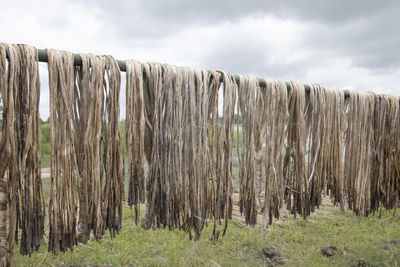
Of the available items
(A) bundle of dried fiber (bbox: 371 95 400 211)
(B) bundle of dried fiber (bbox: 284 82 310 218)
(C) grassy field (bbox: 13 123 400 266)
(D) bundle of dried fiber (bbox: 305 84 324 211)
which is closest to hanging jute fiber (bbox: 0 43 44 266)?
(C) grassy field (bbox: 13 123 400 266)

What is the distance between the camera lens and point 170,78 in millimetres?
1885

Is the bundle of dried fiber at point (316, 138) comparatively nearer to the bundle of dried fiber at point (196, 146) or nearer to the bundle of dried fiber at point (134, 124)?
the bundle of dried fiber at point (196, 146)

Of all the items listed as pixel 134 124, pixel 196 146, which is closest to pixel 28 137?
pixel 134 124

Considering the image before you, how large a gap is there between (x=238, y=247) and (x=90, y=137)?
7.70ft

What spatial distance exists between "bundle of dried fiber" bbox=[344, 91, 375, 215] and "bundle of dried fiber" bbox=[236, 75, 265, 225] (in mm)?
1001

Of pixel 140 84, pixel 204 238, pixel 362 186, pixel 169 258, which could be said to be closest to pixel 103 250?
pixel 169 258

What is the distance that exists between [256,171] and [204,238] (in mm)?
1623

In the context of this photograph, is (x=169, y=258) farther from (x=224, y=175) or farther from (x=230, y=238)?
(x=224, y=175)

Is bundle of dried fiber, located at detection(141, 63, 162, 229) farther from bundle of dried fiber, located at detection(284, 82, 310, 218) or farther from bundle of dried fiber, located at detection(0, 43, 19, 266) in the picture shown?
bundle of dried fiber, located at detection(284, 82, 310, 218)

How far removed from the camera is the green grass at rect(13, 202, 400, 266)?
3023 millimetres

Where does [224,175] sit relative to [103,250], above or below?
above

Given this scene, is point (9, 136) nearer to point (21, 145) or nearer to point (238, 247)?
point (21, 145)

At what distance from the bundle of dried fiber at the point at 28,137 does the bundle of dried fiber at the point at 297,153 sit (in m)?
1.75

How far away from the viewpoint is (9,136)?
1521 millimetres
